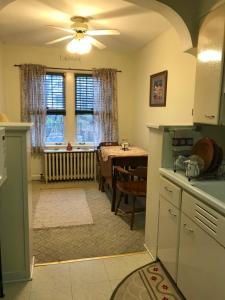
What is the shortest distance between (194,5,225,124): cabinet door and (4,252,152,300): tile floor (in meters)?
1.52

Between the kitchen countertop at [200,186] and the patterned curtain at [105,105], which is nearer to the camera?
the kitchen countertop at [200,186]

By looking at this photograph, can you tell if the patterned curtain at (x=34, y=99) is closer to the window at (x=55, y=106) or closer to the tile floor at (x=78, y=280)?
the window at (x=55, y=106)

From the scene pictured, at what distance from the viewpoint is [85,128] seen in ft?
17.5

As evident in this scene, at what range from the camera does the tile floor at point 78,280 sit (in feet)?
6.56

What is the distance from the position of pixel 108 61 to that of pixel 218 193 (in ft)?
13.1

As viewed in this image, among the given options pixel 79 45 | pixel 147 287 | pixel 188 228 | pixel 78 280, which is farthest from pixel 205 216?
pixel 79 45

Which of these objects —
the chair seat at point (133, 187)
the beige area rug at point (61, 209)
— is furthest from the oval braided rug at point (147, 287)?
the beige area rug at point (61, 209)

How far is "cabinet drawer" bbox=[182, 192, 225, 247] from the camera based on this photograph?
146 centimetres

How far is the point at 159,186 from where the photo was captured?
2369 millimetres

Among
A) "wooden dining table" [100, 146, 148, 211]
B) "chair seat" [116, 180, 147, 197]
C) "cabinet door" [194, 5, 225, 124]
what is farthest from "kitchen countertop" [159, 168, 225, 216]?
"wooden dining table" [100, 146, 148, 211]

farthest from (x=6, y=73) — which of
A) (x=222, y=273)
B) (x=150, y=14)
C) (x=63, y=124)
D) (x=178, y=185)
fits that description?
(x=222, y=273)

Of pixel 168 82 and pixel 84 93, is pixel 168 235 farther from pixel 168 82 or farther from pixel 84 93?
pixel 84 93

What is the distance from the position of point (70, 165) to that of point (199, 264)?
148 inches

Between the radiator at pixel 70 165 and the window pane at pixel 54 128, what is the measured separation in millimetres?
348
